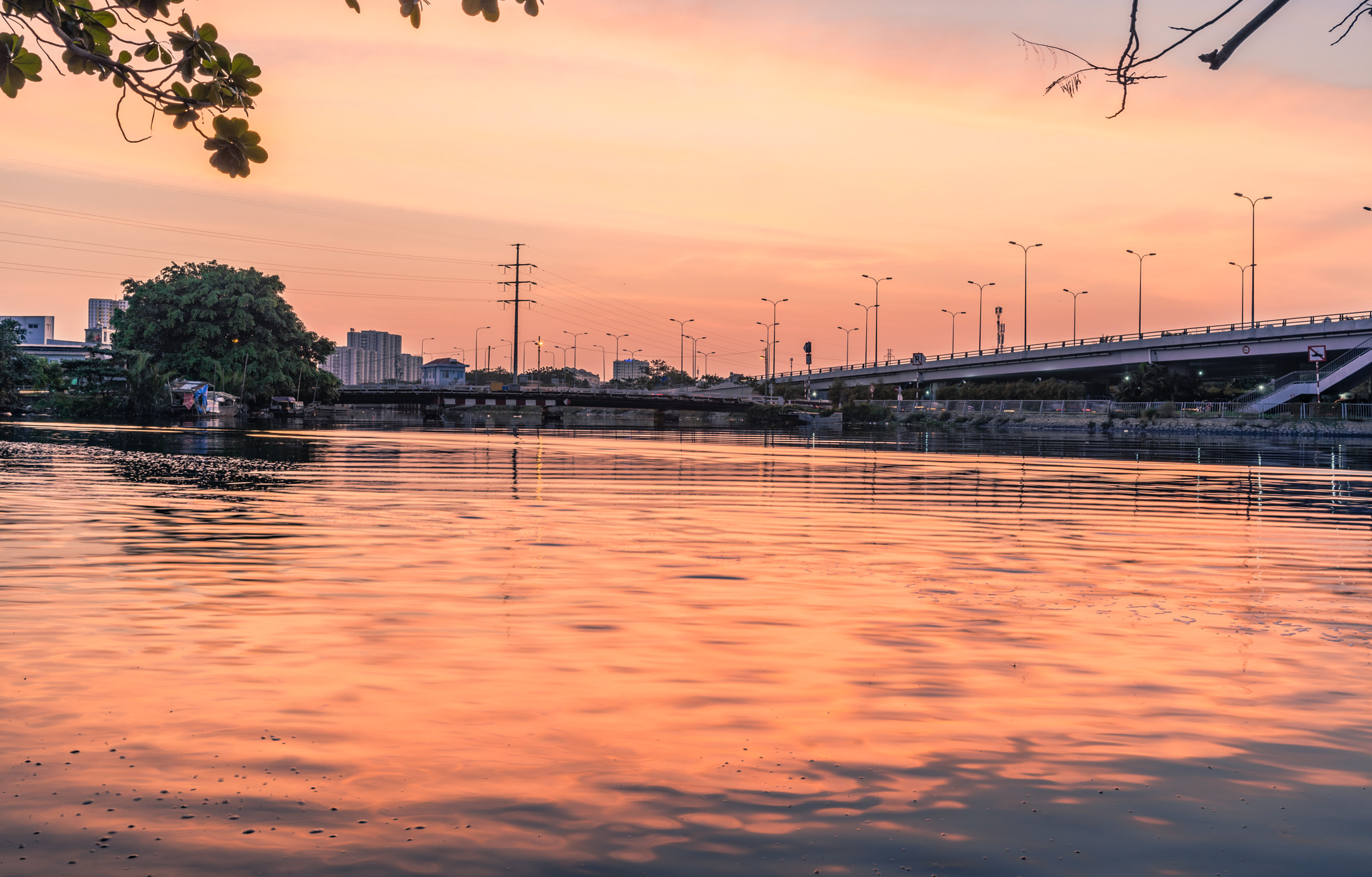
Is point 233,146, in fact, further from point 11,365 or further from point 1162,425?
point 11,365

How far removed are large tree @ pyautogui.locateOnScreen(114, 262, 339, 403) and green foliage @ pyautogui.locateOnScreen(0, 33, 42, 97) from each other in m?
111

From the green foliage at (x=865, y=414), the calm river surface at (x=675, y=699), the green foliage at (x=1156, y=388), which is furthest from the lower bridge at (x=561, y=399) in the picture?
the calm river surface at (x=675, y=699)

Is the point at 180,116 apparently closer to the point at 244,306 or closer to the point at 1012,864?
the point at 1012,864

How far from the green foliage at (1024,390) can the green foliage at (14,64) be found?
→ 443ft

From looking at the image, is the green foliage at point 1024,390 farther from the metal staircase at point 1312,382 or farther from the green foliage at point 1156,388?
the metal staircase at point 1312,382

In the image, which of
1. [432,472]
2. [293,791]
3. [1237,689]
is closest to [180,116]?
[293,791]

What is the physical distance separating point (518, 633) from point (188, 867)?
5172mm

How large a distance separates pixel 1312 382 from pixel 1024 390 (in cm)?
4779

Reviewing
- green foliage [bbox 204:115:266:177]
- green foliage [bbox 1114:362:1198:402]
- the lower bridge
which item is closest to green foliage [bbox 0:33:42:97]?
green foliage [bbox 204:115:266:177]

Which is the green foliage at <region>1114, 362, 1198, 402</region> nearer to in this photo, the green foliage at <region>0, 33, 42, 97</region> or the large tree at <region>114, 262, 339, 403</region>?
the large tree at <region>114, 262, 339, 403</region>

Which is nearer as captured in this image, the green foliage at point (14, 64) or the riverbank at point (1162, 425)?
the green foliage at point (14, 64)

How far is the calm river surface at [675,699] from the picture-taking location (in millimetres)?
5199

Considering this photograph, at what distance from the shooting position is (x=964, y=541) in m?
17.5

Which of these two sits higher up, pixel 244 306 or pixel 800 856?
pixel 244 306
